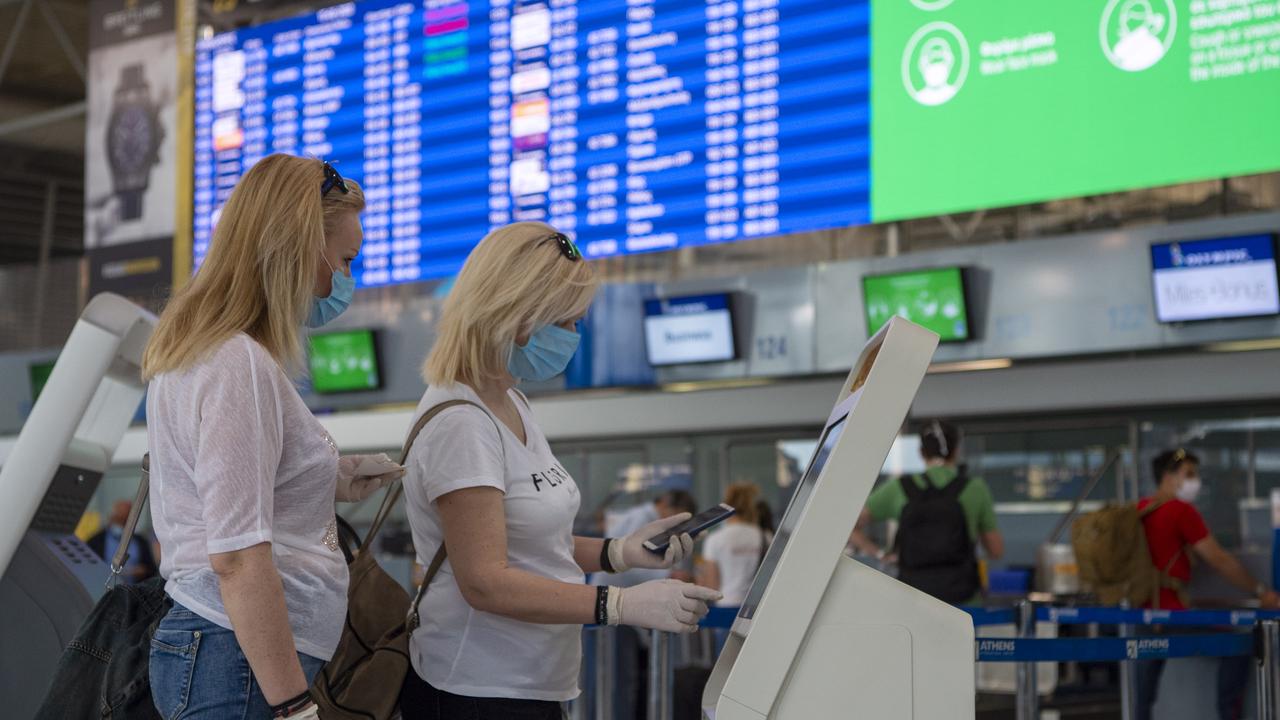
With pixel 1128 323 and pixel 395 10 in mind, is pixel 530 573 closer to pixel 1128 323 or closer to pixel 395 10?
pixel 1128 323

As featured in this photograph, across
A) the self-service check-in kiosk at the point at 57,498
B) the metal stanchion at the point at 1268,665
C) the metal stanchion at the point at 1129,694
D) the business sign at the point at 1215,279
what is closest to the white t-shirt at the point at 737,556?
the business sign at the point at 1215,279

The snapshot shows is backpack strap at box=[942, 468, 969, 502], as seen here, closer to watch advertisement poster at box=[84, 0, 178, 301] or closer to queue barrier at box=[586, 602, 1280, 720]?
queue barrier at box=[586, 602, 1280, 720]

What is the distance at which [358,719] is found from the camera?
6.88 feet

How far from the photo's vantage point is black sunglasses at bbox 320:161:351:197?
77.4 inches

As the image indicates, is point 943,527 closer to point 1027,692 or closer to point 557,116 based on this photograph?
point 1027,692

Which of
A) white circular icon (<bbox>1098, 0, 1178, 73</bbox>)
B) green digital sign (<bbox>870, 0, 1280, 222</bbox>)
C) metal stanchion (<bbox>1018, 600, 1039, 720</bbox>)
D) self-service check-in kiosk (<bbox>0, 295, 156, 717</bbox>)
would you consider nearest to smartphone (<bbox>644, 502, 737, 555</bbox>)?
self-service check-in kiosk (<bbox>0, 295, 156, 717</bbox>)

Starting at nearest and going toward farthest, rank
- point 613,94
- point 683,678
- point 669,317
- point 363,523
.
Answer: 1. point 683,678
2. point 613,94
3. point 669,317
4. point 363,523

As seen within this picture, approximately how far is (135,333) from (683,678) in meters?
2.99

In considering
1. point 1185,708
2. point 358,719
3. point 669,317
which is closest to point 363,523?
point 669,317

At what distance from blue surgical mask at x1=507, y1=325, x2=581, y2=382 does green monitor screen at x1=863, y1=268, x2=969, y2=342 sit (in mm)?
5215

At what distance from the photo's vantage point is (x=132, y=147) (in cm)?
989

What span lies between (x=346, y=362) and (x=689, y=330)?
2703 mm

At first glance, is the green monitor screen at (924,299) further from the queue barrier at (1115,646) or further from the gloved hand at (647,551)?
the gloved hand at (647,551)

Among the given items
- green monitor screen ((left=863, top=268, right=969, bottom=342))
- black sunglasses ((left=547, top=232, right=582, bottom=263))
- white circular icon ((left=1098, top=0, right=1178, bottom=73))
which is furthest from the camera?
green monitor screen ((left=863, top=268, right=969, bottom=342))
